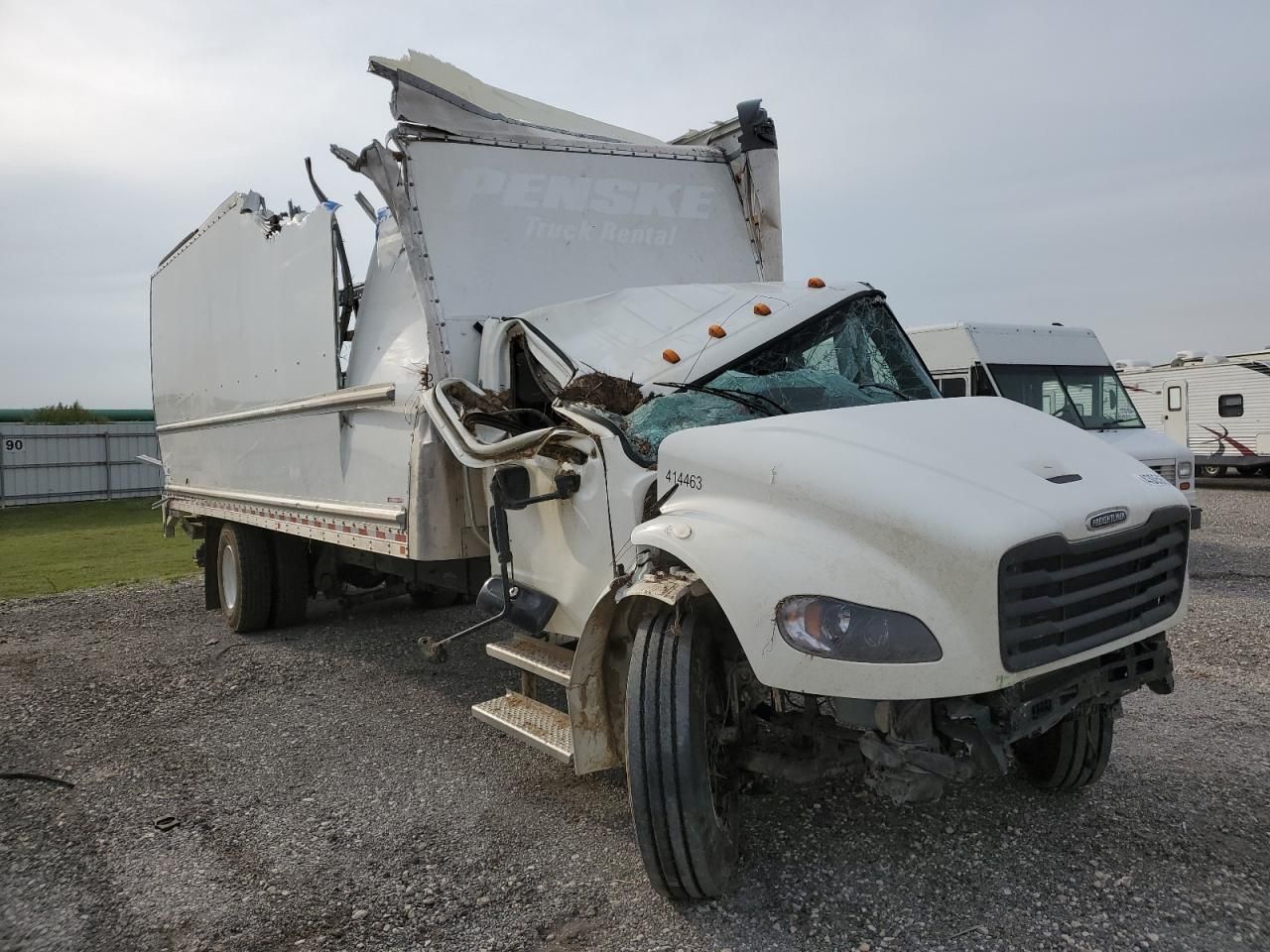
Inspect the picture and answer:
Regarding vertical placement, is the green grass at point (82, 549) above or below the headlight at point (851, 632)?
below

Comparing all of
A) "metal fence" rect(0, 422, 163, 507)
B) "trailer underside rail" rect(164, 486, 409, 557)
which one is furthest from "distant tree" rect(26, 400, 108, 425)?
"trailer underside rail" rect(164, 486, 409, 557)

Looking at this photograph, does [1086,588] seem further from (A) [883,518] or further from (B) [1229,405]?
(B) [1229,405]

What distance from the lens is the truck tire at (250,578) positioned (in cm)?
809

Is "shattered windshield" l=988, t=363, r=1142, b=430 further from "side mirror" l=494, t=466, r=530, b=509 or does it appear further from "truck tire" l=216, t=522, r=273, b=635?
"side mirror" l=494, t=466, r=530, b=509

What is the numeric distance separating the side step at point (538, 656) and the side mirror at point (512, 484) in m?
0.72

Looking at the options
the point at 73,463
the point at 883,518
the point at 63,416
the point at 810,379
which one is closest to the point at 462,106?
the point at 810,379

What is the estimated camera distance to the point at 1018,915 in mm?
3195

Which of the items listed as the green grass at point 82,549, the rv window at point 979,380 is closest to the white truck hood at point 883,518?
the rv window at point 979,380

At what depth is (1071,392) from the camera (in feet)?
36.8

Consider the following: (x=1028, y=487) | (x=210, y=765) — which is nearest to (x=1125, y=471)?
(x=1028, y=487)

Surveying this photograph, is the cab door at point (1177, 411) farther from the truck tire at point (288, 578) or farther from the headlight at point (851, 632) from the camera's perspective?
the headlight at point (851, 632)

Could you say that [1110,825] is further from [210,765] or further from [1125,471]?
[210,765]

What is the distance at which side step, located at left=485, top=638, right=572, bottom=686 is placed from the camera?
4.06 metres

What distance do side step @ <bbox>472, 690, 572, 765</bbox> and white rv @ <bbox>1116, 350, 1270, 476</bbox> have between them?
18592 mm
